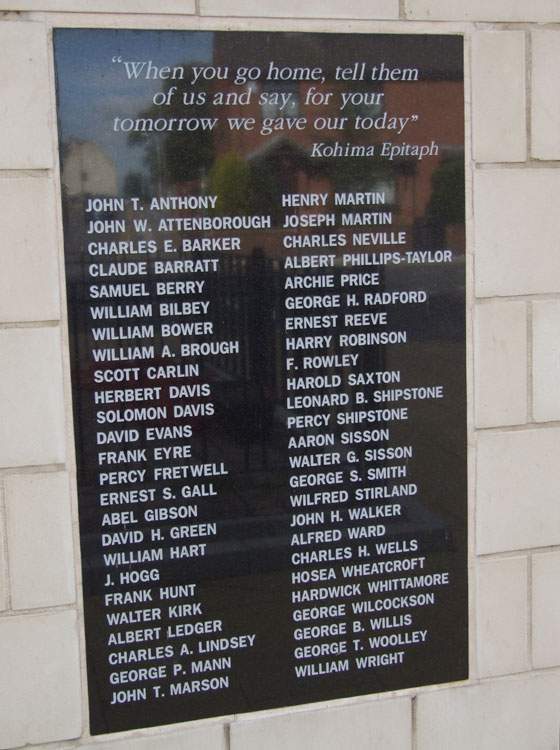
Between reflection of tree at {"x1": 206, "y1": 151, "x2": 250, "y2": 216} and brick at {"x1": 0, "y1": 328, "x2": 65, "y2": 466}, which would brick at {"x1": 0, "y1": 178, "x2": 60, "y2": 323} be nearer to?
brick at {"x1": 0, "y1": 328, "x2": 65, "y2": 466}

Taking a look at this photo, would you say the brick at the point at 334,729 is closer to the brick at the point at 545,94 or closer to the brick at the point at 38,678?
the brick at the point at 38,678

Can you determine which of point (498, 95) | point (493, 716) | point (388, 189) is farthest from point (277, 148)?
point (493, 716)

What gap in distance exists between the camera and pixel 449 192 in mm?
2994

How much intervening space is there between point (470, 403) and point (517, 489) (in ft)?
1.21

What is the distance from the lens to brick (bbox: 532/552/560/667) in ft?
10.4

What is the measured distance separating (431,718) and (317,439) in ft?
3.68

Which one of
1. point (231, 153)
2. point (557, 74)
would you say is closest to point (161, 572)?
point (231, 153)

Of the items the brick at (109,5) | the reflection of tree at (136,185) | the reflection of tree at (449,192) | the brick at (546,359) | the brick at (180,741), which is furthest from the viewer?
the brick at (546,359)

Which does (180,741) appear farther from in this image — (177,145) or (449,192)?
(449,192)

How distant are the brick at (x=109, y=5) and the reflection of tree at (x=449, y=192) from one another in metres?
0.99

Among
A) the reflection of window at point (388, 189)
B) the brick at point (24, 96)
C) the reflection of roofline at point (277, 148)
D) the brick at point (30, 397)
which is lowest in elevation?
the brick at point (30, 397)

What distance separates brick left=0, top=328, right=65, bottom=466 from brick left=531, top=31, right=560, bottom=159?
1.79 metres

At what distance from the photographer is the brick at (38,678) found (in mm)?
2793

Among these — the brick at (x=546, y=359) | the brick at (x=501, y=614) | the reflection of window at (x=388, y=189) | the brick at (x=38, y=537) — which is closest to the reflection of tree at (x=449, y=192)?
the reflection of window at (x=388, y=189)
